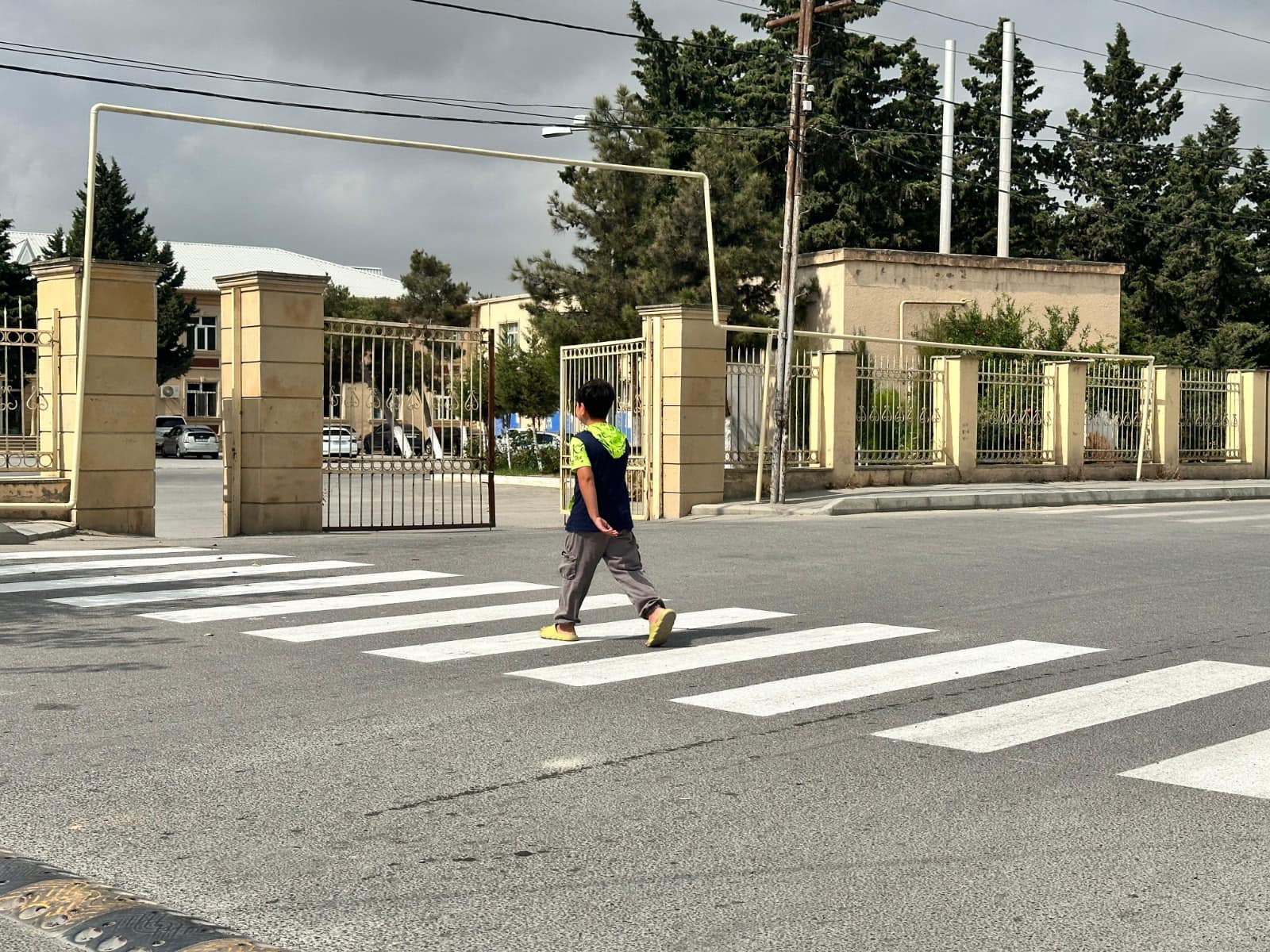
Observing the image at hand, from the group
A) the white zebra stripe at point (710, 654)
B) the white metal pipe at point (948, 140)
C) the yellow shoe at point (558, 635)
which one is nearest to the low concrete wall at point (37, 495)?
the yellow shoe at point (558, 635)

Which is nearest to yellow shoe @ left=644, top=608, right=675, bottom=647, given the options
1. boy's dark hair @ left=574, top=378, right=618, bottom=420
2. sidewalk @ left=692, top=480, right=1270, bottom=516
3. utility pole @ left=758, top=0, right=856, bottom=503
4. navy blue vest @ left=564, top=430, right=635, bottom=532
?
navy blue vest @ left=564, top=430, right=635, bottom=532

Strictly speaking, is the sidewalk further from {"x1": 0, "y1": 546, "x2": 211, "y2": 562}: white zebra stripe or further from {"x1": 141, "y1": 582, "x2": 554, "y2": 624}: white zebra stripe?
{"x1": 141, "y1": 582, "x2": 554, "y2": 624}: white zebra stripe

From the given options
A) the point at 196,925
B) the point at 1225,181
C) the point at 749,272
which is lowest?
the point at 196,925

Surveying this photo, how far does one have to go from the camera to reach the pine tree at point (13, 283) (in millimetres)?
49688

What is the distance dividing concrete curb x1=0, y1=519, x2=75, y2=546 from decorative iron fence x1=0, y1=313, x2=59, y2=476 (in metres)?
0.76

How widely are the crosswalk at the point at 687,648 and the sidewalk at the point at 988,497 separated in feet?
30.3

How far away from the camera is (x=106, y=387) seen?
15.9 meters

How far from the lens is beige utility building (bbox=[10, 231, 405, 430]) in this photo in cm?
7100

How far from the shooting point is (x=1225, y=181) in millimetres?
57938

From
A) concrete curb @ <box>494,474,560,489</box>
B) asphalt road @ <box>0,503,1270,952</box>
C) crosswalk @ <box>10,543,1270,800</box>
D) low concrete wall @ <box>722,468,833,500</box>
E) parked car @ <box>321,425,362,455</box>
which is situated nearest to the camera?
asphalt road @ <box>0,503,1270,952</box>

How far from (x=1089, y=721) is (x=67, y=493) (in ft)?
40.7

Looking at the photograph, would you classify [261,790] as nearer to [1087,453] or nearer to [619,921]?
[619,921]

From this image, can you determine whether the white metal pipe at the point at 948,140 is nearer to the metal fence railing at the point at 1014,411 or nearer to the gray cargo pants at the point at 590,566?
the metal fence railing at the point at 1014,411

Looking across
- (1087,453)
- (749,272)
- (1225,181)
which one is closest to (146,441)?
(1087,453)
